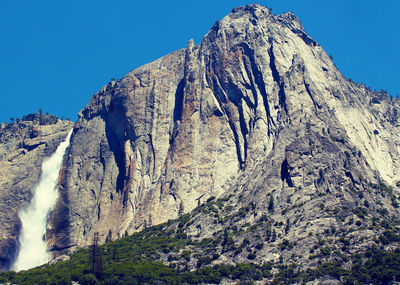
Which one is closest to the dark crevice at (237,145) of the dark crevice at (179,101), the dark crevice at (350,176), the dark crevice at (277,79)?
the dark crevice at (277,79)

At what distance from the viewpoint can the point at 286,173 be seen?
14425 cm

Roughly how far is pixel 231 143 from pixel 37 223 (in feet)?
185

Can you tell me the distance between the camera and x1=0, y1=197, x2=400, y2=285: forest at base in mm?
113000

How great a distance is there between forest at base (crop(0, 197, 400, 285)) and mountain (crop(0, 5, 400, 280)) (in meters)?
1.76

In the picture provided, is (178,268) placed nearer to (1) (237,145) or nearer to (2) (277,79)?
(1) (237,145)

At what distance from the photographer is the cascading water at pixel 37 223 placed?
568 ft

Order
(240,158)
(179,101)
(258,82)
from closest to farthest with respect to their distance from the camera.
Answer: (240,158), (258,82), (179,101)

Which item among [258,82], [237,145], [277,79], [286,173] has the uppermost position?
[277,79]

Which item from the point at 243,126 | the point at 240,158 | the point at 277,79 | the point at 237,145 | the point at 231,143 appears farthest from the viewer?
the point at 277,79

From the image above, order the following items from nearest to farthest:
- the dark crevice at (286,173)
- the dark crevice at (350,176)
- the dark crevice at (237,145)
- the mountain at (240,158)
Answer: the mountain at (240,158), the dark crevice at (350,176), the dark crevice at (286,173), the dark crevice at (237,145)

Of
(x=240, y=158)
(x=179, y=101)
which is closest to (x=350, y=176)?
(x=240, y=158)

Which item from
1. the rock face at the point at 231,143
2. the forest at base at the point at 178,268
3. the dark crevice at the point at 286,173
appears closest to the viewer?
the forest at base at the point at 178,268

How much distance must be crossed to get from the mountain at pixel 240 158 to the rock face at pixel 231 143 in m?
0.33

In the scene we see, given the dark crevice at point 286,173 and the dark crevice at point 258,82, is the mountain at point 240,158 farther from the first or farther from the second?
the dark crevice at point 286,173
